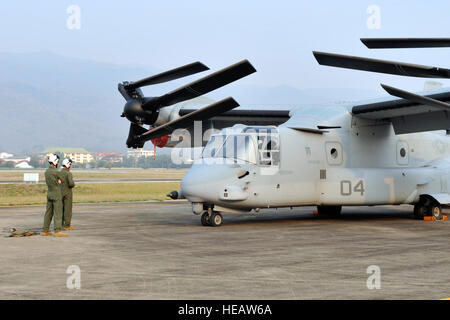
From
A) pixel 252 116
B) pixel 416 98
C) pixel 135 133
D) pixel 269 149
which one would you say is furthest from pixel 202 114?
pixel 252 116

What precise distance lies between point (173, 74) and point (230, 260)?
26.6 feet

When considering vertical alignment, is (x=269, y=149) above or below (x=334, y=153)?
above

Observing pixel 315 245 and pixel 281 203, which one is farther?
pixel 281 203

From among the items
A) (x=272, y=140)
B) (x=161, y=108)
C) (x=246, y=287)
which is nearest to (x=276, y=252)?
(x=246, y=287)

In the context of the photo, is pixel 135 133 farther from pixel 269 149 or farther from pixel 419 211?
Answer: pixel 419 211

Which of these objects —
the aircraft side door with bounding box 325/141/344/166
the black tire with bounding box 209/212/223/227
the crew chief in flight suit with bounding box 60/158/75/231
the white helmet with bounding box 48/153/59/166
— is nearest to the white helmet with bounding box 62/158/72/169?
the crew chief in flight suit with bounding box 60/158/75/231

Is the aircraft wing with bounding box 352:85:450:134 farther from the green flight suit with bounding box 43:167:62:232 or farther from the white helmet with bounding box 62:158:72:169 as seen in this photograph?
the green flight suit with bounding box 43:167:62:232

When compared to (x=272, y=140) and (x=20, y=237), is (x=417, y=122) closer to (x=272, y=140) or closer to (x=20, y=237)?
(x=272, y=140)

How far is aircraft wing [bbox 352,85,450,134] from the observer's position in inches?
646

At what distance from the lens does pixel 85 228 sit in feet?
50.5

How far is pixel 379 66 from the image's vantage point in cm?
1285

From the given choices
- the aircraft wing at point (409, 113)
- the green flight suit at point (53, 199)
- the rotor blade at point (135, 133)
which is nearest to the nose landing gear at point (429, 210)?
the aircraft wing at point (409, 113)

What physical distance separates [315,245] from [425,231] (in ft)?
15.0
